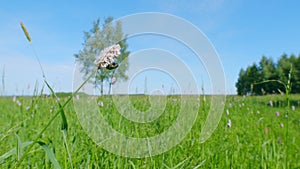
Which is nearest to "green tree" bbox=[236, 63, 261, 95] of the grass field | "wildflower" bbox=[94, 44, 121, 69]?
the grass field

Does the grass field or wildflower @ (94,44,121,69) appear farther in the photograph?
the grass field

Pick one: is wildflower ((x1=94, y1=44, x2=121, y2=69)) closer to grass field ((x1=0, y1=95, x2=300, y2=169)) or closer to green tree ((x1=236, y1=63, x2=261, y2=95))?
grass field ((x1=0, y1=95, x2=300, y2=169))

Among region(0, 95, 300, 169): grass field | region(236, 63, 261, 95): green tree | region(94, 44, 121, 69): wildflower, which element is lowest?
region(0, 95, 300, 169): grass field

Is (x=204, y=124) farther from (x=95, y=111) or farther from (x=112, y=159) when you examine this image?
(x=112, y=159)

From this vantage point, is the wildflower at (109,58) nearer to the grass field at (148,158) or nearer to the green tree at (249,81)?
the grass field at (148,158)

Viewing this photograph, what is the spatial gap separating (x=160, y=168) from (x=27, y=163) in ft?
2.04

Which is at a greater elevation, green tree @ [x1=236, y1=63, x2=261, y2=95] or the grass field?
green tree @ [x1=236, y1=63, x2=261, y2=95]

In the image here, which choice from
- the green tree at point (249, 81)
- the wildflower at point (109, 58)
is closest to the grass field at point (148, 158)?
the wildflower at point (109, 58)

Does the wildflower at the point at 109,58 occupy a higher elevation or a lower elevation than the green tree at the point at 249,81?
lower

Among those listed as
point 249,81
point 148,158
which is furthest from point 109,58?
point 249,81

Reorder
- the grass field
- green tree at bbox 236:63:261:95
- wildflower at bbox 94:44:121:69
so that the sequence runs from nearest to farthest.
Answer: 1. wildflower at bbox 94:44:121:69
2. the grass field
3. green tree at bbox 236:63:261:95

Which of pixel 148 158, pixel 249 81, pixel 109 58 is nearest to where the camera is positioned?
pixel 109 58

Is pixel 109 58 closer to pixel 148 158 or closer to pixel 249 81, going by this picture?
pixel 148 158

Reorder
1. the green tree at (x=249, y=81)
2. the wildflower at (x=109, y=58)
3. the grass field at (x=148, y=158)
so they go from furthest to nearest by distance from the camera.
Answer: the green tree at (x=249, y=81) < the grass field at (x=148, y=158) < the wildflower at (x=109, y=58)
